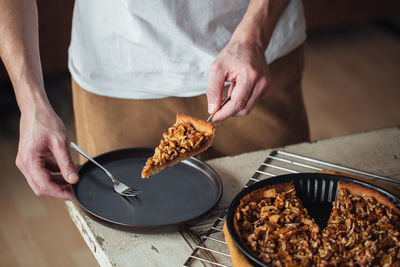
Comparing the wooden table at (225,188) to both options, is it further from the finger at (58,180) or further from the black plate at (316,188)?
the black plate at (316,188)

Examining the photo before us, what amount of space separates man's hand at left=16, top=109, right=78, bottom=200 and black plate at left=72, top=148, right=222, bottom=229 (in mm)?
42

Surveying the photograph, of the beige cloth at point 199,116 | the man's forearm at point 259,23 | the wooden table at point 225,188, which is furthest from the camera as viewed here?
the beige cloth at point 199,116

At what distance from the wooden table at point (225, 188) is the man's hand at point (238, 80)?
17cm

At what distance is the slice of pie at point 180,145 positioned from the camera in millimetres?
1013

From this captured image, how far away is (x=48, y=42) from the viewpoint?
2934mm

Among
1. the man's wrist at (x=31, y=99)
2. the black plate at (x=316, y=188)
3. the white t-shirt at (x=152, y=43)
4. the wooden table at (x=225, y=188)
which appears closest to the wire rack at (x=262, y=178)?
the wooden table at (x=225, y=188)

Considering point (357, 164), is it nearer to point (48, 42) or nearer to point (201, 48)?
point (201, 48)

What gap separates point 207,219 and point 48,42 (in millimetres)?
2216

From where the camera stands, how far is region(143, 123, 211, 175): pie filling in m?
1.01

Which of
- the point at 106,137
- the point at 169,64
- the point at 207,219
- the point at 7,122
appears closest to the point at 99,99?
the point at 106,137

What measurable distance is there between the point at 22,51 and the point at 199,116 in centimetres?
49

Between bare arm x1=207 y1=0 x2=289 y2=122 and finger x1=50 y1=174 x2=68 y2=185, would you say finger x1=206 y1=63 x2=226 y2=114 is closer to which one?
bare arm x1=207 y1=0 x2=289 y2=122

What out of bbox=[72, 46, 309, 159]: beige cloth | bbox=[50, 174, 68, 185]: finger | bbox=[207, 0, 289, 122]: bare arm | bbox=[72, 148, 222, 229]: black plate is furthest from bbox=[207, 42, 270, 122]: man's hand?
bbox=[50, 174, 68, 185]: finger

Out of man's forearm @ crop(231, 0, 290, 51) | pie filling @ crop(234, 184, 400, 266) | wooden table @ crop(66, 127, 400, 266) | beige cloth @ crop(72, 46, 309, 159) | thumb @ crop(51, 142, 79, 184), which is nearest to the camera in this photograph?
pie filling @ crop(234, 184, 400, 266)
